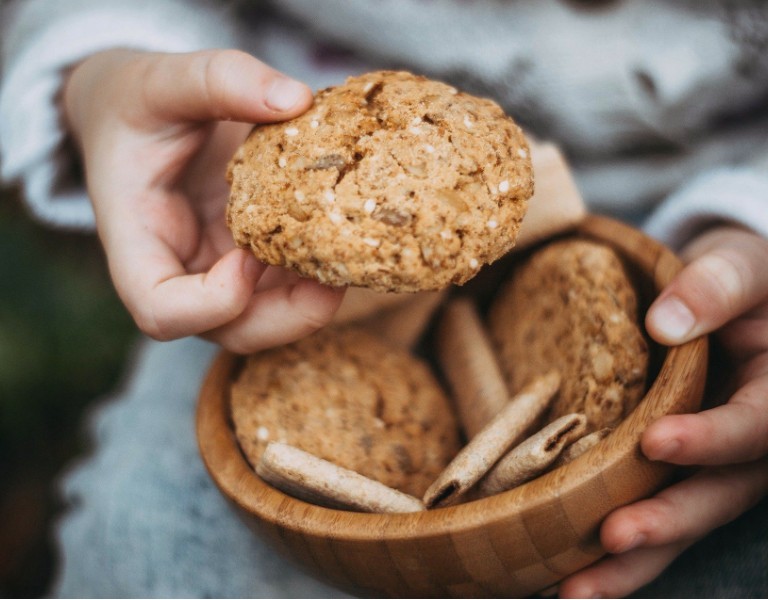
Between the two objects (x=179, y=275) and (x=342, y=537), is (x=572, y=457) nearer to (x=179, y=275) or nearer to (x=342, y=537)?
(x=342, y=537)

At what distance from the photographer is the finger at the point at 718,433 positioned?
2.12 ft

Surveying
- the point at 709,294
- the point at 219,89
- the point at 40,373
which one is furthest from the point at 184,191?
the point at 40,373

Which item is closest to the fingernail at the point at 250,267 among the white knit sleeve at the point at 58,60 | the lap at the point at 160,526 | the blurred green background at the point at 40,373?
the lap at the point at 160,526

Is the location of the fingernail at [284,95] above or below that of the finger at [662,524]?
above

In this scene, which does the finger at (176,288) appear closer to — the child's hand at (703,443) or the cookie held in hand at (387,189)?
the cookie held in hand at (387,189)

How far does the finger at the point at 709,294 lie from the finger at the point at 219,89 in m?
0.47

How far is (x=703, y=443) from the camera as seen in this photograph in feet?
2.23

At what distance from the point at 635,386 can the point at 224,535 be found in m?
0.65

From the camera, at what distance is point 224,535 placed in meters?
1.02

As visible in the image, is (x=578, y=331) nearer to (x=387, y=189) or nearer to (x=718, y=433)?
(x=718, y=433)

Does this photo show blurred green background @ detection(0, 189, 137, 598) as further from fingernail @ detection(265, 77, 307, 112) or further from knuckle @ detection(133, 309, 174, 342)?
fingernail @ detection(265, 77, 307, 112)

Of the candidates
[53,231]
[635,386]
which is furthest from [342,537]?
[53,231]

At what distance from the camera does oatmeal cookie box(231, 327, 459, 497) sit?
0.81 metres

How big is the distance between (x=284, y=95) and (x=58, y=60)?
69 centimetres
